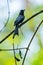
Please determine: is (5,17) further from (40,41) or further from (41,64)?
(41,64)

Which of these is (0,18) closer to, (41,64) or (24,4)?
(24,4)

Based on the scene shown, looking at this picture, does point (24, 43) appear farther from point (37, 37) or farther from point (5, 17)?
point (5, 17)

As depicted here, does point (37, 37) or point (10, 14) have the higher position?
point (10, 14)

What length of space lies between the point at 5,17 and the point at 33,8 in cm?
19

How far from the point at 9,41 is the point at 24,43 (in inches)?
3.7

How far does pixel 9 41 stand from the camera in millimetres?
1100

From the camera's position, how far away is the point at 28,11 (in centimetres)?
111

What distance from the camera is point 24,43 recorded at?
3.58 feet

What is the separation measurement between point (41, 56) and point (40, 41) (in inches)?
3.7

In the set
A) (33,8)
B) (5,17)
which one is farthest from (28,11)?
(5,17)

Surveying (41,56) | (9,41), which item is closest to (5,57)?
(9,41)

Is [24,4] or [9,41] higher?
[24,4]

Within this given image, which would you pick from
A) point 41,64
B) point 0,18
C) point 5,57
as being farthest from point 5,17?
point 41,64

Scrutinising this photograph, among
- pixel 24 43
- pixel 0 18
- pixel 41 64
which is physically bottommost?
pixel 41 64
